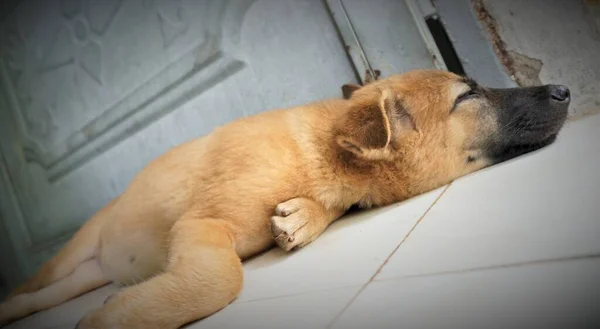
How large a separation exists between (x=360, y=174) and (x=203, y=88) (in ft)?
5.53

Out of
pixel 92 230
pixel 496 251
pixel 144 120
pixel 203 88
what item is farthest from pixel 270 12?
pixel 496 251

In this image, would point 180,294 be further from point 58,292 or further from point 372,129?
point 58,292

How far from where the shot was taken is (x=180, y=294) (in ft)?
3.65

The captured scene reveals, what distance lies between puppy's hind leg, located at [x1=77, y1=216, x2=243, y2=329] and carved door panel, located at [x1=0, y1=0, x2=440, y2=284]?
5.46 feet

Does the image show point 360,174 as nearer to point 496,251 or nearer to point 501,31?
point 496,251

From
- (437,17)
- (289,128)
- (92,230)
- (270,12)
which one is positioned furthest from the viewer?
(270,12)

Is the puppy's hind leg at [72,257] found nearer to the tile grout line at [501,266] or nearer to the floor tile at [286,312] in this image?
the floor tile at [286,312]

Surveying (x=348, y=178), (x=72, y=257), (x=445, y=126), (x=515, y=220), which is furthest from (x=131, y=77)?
(x=515, y=220)

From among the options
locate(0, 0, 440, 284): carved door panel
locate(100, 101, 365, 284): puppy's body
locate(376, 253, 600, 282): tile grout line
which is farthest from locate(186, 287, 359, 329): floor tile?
locate(0, 0, 440, 284): carved door panel

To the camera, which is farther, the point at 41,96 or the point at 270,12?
the point at 41,96

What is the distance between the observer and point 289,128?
1.79 metres

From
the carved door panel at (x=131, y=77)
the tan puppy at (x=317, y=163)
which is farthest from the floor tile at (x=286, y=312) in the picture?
the carved door panel at (x=131, y=77)

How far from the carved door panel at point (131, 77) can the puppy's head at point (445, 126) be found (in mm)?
800

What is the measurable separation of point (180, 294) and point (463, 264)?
76 centimetres
